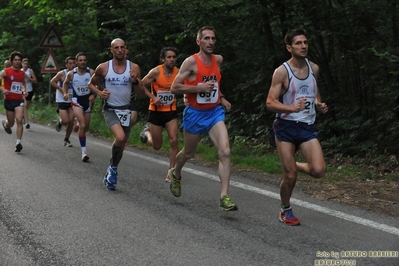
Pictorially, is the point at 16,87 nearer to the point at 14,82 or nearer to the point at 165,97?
the point at 14,82

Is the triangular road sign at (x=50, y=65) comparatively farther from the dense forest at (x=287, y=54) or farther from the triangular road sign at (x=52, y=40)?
the dense forest at (x=287, y=54)

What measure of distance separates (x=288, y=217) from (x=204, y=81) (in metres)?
1.83

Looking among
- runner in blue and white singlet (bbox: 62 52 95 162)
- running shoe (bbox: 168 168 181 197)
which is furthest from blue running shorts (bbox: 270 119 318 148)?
runner in blue and white singlet (bbox: 62 52 95 162)

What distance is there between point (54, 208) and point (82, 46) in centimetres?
1975

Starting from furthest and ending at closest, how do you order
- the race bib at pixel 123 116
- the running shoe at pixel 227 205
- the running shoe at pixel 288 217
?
the race bib at pixel 123 116, the running shoe at pixel 227 205, the running shoe at pixel 288 217

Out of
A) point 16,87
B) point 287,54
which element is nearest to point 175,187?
point 287,54

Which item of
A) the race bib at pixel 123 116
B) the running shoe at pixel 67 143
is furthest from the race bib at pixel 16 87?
the race bib at pixel 123 116

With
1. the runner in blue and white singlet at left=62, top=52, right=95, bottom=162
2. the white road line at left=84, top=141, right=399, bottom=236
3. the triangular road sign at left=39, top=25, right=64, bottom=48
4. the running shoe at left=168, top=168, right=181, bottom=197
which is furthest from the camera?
the triangular road sign at left=39, top=25, right=64, bottom=48

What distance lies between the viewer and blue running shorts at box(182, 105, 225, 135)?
814 cm

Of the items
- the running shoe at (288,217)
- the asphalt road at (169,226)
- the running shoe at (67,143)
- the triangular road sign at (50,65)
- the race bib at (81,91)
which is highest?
the race bib at (81,91)

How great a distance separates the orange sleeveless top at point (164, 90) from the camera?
10289mm

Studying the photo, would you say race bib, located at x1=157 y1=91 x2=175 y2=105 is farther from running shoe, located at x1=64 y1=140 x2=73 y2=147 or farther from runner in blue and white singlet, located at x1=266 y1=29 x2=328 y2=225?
running shoe, located at x1=64 y1=140 x2=73 y2=147

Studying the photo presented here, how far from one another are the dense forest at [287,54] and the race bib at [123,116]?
3.58 metres

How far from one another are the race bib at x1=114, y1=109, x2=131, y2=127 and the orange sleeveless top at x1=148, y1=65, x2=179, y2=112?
72 centimetres
